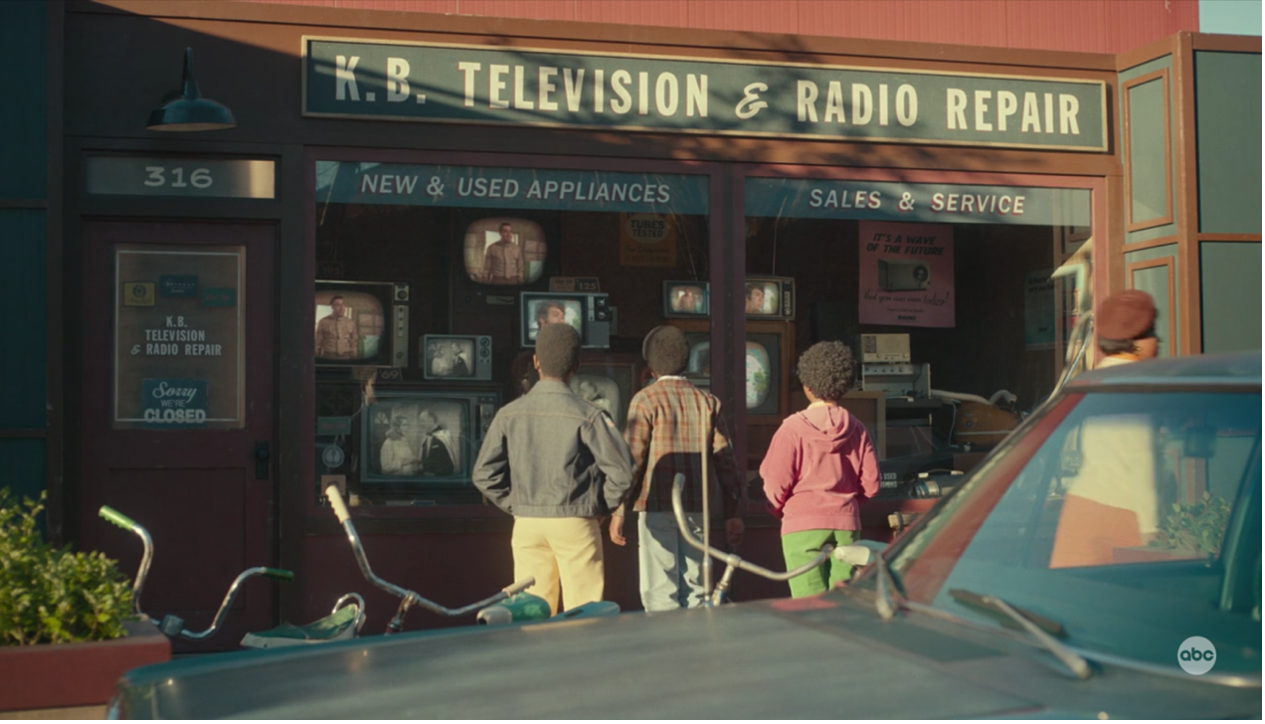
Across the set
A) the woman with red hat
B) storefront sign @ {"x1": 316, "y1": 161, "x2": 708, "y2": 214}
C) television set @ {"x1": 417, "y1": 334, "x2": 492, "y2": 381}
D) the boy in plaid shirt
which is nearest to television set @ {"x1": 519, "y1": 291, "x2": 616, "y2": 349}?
television set @ {"x1": 417, "y1": 334, "x2": 492, "y2": 381}

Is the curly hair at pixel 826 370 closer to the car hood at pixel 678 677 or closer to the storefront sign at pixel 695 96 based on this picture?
the storefront sign at pixel 695 96

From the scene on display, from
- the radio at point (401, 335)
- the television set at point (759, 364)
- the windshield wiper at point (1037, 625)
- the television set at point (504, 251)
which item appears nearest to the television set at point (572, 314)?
the television set at point (504, 251)

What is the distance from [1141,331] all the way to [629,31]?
158 inches

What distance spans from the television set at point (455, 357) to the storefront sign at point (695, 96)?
127cm

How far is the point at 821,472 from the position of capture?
234 inches

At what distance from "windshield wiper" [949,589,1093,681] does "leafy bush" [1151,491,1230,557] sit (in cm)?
85

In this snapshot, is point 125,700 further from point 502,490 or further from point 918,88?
point 918,88

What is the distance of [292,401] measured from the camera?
721cm

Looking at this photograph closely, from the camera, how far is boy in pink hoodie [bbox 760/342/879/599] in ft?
19.4

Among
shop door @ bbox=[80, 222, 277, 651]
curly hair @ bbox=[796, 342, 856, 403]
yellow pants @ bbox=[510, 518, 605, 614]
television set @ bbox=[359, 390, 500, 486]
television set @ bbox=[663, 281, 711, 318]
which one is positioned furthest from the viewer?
television set @ bbox=[663, 281, 711, 318]

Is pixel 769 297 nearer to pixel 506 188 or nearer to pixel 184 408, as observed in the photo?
pixel 506 188

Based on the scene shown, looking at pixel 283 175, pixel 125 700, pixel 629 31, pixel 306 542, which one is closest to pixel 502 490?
pixel 306 542

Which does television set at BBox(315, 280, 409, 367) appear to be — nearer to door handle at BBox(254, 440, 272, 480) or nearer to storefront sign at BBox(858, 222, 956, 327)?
door handle at BBox(254, 440, 272, 480)

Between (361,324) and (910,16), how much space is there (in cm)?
396
